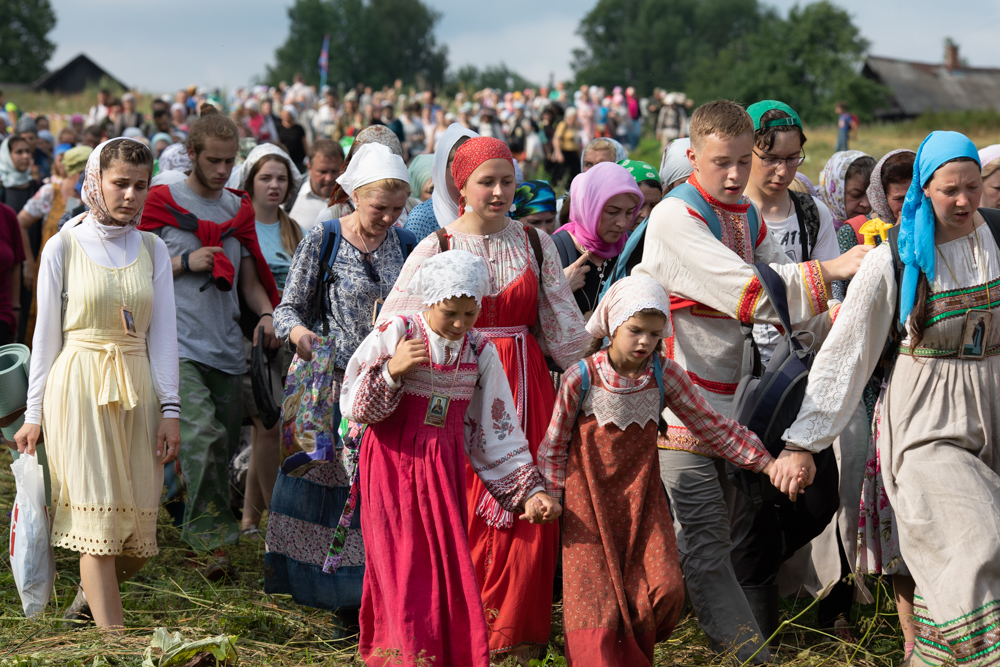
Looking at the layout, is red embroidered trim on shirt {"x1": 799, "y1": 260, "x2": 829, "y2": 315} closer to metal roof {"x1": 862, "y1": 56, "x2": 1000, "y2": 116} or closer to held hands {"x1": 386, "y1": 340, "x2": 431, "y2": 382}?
held hands {"x1": 386, "y1": 340, "x2": 431, "y2": 382}

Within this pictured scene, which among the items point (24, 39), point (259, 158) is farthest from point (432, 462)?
point (24, 39)

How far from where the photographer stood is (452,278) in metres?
3.63

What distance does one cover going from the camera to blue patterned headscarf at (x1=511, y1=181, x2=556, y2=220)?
612 cm

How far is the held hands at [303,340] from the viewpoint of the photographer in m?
4.44

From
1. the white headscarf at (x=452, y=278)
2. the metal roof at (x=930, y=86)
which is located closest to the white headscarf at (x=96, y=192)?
the white headscarf at (x=452, y=278)

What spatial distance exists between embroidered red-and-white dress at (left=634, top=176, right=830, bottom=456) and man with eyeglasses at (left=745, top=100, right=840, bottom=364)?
17.0 inches

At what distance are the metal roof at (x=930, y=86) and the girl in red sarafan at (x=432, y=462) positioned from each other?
58.9 meters

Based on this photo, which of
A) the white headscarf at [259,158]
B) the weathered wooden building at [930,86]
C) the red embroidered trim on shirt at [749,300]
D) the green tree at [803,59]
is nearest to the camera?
the red embroidered trim on shirt at [749,300]

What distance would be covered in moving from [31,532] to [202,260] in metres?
1.78

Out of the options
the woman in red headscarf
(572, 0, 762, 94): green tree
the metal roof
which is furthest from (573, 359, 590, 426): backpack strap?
(572, 0, 762, 94): green tree

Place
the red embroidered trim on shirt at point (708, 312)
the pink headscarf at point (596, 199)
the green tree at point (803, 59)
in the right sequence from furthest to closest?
the green tree at point (803, 59) < the pink headscarf at point (596, 199) < the red embroidered trim on shirt at point (708, 312)

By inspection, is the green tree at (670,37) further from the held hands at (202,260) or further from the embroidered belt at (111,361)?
the embroidered belt at (111,361)

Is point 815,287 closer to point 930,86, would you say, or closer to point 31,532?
point 31,532

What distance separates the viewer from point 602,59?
11644 cm
